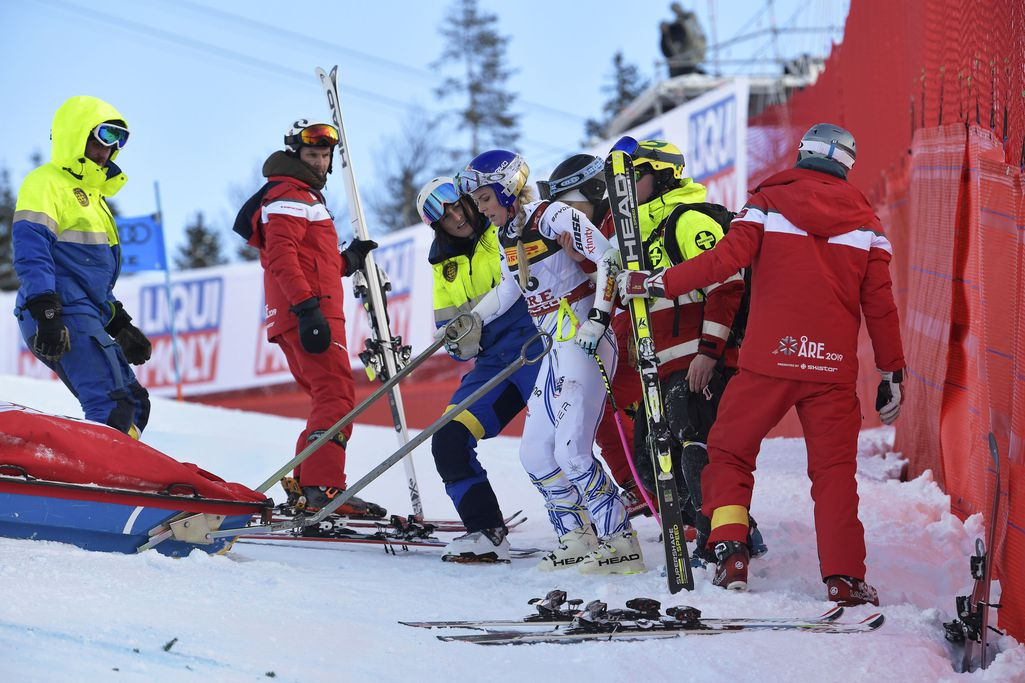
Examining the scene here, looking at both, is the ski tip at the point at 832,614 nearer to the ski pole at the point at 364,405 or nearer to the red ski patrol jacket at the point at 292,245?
the ski pole at the point at 364,405

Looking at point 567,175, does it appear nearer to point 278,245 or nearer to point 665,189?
point 665,189

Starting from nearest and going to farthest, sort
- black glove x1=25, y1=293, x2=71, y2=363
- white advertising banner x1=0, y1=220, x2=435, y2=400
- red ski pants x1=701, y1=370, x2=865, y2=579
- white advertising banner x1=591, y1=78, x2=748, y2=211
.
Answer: red ski pants x1=701, y1=370, x2=865, y2=579 → black glove x1=25, y1=293, x2=71, y2=363 → white advertising banner x1=591, y1=78, x2=748, y2=211 → white advertising banner x1=0, y1=220, x2=435, y2=400

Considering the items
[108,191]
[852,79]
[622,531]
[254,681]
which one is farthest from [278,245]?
[852,79]

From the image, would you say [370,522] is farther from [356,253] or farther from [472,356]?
[356,253]

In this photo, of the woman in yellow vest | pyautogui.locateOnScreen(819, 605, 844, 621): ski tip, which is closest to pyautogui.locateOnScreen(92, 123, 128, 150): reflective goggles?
the woman in yellow vest

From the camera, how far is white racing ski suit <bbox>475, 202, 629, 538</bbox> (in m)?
4.95

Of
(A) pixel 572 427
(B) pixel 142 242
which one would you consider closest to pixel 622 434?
(A) pixel 572 427

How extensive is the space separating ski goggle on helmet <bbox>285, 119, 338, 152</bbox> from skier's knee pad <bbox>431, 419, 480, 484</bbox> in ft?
6.65

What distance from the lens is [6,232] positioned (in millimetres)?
40000

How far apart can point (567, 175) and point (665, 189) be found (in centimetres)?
50

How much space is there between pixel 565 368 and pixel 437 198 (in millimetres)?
1327

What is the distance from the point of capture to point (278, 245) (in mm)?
6086

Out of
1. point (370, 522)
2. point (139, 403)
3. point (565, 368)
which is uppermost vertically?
point (565, 368)

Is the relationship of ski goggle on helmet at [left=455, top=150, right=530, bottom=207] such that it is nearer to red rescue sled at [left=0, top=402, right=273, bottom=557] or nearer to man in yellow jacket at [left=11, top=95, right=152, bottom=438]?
red rescue sled at [left=0, top=402, right=273, bottom=557]
